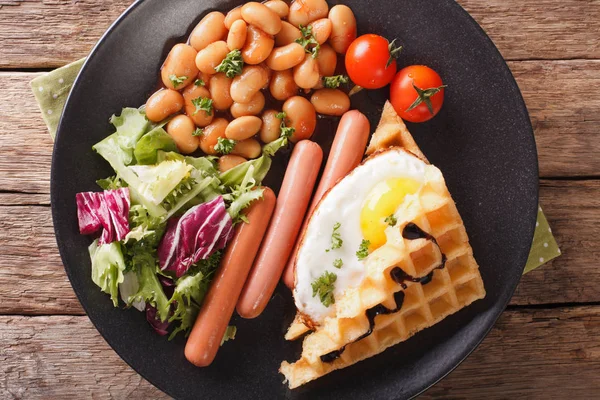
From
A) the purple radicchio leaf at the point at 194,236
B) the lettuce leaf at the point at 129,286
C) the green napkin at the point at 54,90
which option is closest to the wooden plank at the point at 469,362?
the lettuce leaf at the point at 129,286

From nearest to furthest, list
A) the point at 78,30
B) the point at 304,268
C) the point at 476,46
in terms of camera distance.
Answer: the point at 304,268
the point at 476,46
the point at 78,30

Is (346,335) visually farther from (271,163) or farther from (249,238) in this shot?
(271,163)

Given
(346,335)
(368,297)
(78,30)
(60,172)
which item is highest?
(78,30)

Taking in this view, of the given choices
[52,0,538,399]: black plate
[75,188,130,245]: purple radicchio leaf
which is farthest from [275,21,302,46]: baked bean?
[75,188,130,245]: purple radicchio leaf

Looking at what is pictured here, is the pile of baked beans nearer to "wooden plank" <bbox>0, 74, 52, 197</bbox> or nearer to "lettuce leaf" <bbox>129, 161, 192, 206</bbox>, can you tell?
"lettuce leaf" <bbox>129, 161, 192, 206</bbox>

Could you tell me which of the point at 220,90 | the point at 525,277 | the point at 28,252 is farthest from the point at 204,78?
the point at 525,277

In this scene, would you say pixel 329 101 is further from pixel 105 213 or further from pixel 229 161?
pixel 105 213

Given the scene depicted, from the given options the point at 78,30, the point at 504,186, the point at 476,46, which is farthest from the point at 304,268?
the point at 78,30
